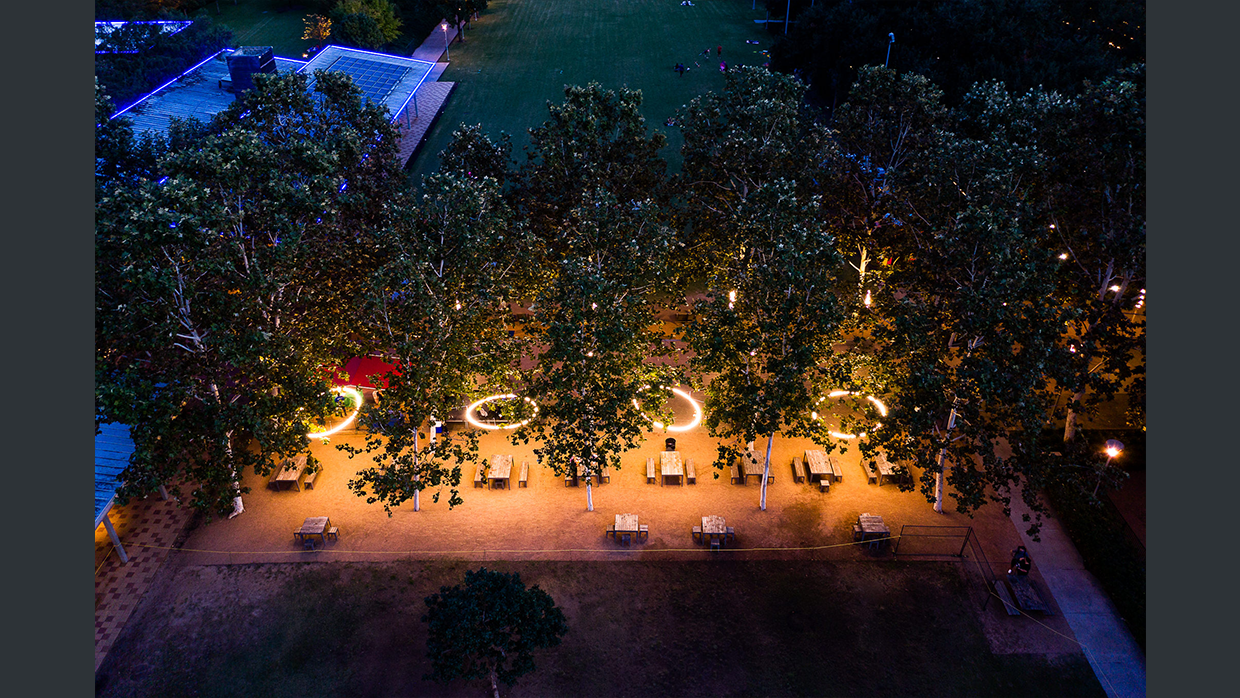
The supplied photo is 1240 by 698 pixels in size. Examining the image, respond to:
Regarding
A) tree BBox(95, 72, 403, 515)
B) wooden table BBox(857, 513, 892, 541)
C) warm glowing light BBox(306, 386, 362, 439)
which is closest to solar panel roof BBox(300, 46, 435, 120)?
warm glowing light BBox(306, 386, 362, 439)

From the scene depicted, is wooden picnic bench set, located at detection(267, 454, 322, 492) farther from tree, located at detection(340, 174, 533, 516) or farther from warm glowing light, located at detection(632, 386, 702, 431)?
warm glowing light, located at detection(632, 386, 702, 431)

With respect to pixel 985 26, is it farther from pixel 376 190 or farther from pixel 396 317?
pixel 396 317

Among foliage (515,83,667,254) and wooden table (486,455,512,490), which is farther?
foliage (515,83,667,254)

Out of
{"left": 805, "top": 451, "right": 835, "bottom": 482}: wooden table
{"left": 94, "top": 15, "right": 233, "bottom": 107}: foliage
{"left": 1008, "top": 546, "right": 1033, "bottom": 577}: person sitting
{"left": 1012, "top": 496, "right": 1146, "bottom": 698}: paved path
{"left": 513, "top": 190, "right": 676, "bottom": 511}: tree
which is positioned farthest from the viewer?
{"left": 94, "top": 15, "right": 233, "bottom": 107}: foliage

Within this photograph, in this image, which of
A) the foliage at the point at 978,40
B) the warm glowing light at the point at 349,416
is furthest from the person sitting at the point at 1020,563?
the foliage at the point at 978,40

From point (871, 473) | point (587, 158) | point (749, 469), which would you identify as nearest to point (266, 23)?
point (587, 158)
